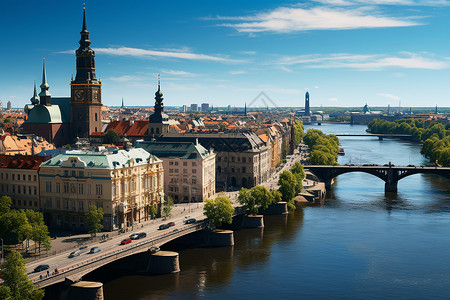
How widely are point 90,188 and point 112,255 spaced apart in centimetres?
2295

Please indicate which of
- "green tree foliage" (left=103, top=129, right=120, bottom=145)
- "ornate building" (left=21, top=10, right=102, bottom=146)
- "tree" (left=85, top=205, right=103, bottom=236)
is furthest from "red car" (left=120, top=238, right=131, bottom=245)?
"ornate building" (left=21, top=10, right=102, bottom=146)

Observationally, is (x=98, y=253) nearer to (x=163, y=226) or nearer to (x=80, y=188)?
(x=163, y=226)

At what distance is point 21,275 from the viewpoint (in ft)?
207

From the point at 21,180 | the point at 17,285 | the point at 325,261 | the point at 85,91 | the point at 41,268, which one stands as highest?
the point at 85,91

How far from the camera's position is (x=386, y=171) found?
166875mm

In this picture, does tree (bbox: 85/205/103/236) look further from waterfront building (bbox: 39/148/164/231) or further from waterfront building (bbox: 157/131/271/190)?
waterfront building (bbox: 157/131/271/190)

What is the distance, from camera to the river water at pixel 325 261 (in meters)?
77.6

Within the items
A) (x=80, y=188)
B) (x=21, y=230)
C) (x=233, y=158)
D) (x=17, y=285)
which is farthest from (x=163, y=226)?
(x=233, y=158)

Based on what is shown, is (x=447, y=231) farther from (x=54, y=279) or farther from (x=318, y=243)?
(x=54, y=279)

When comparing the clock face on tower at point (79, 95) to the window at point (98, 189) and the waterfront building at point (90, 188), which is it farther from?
the window at point (98, 189)

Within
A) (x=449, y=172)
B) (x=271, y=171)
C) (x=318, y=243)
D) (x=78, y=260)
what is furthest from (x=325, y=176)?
(x=78, y=260)

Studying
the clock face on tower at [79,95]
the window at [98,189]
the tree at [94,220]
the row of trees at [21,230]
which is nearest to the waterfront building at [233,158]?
the clock face on tower at [79,95]

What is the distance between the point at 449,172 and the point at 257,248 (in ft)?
289

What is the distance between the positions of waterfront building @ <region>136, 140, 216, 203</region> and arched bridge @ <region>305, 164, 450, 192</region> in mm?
46675
